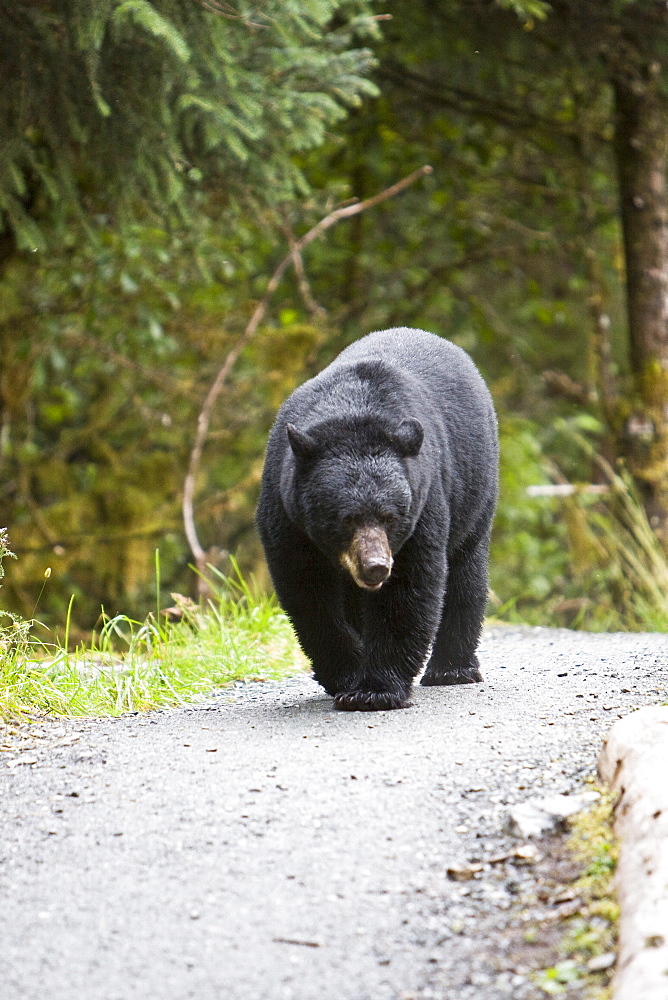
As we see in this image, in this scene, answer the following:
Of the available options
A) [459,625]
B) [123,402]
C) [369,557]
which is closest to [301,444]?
[369,557]

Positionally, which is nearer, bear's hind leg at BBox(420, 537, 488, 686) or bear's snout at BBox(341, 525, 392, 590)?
bear's snout at BBox(341, 525, 392, 590)

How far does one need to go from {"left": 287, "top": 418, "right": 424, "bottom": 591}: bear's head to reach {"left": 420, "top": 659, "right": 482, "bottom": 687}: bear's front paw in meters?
1.13

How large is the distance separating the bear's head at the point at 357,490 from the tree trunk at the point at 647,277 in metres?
5.08

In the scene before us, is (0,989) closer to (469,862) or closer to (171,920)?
(171,920)

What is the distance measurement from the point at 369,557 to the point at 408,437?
1.65 ft

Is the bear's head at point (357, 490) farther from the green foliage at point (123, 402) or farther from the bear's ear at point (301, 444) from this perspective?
the green foliage at point (123, 402)

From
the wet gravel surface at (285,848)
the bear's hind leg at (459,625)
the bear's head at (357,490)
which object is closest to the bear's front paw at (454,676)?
the bear's hind leg at (459,625)

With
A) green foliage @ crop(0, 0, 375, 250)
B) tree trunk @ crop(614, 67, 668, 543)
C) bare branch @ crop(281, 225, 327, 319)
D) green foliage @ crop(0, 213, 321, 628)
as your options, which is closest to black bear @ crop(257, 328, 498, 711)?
green foliage @ crop(0, 0, 375, 250)

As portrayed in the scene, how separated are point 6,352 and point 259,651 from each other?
141 inches

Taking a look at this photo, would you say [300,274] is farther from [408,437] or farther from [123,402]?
[408,437]

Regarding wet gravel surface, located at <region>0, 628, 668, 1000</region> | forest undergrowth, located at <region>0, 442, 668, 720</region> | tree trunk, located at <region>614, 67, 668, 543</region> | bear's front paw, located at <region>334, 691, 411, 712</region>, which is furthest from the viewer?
tree trunk, located at <region>614, 67, 668, 543</region>

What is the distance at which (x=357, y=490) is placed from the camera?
4.22m

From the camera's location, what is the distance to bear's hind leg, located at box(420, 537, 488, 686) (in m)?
5.32

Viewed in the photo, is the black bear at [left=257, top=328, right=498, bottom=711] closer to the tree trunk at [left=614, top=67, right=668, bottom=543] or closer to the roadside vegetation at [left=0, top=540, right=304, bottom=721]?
the roadside vegetation at [left=0, top=540, right=304, bottom=721]
